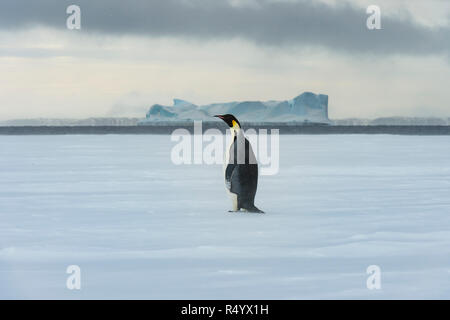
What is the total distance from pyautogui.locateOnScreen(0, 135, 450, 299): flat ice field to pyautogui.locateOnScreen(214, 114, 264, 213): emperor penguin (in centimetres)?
20

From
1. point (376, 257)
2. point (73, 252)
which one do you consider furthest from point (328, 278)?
point (73, 252)

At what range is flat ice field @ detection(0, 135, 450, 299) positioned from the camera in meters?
3.54

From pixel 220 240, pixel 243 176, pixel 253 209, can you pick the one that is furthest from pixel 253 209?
pixel 220 240

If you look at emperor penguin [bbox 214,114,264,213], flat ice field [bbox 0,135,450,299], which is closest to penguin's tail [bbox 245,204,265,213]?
emperor penguin [bbox 214,114,264,213]

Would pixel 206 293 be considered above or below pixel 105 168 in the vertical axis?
below

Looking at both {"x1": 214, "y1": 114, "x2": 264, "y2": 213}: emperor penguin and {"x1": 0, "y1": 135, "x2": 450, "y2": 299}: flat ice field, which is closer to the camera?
{"x1": 0, "y1": 135, "x2": 450, "y2": 299}: flat ice field

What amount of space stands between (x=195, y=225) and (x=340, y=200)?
218 cm

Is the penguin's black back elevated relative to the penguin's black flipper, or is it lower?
elevated

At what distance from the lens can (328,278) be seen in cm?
371

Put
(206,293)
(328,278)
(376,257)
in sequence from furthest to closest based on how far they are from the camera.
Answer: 1. (376,257)
2. (328,278)
3. (206,293)

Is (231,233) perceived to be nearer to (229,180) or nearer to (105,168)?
(229,180)

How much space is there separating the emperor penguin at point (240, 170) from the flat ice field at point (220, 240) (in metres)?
0.20

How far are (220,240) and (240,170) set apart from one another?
1490mm

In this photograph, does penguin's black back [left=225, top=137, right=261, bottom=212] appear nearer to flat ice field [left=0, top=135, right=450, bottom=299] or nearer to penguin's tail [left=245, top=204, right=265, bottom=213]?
penguin's tail [left=245, top=204, right=265, bottom=213]
